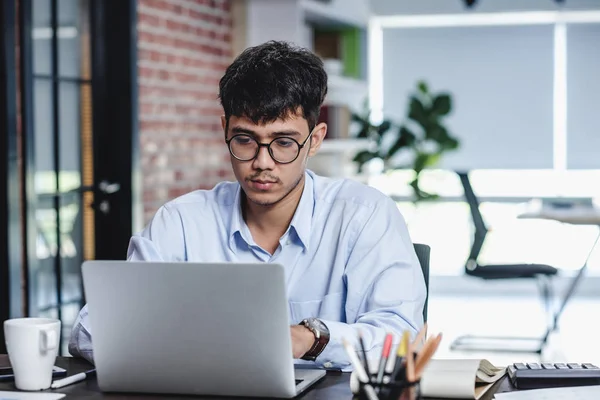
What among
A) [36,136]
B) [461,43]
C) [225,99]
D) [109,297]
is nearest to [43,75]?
[36,136]

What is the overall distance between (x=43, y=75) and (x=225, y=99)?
204cm

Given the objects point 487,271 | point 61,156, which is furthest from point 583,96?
point 61,156

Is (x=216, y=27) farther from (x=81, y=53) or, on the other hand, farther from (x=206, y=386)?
(x=206, y=386)

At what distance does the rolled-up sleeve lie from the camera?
1730 millimetres

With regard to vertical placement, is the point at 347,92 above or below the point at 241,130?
above

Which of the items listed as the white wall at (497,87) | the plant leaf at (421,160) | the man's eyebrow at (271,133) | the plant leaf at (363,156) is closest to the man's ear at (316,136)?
the man's eyebrow at (271,133)

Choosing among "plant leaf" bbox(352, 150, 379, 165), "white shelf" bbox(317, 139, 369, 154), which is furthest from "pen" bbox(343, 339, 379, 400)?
"plant leaf" bbox(352, 150, 379, 165)

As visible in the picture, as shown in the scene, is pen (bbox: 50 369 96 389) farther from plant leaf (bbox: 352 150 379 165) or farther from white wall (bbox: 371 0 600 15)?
white wall (bbox: 371 0 600 15)

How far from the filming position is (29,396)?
1456 mm

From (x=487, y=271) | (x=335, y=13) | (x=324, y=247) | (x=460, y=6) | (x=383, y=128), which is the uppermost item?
(x=460, y=6)

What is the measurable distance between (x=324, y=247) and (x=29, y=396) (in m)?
0.72

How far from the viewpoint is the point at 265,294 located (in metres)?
1.33

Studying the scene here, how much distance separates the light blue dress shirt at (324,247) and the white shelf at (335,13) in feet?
10.5

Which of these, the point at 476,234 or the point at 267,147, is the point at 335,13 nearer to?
the point at 476,234
